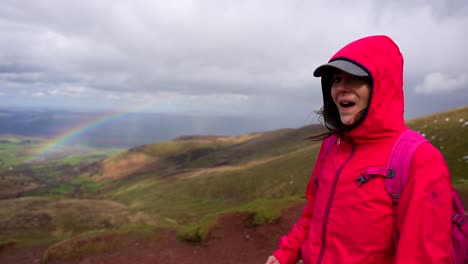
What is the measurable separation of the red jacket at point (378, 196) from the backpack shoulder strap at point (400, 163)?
0.05 m

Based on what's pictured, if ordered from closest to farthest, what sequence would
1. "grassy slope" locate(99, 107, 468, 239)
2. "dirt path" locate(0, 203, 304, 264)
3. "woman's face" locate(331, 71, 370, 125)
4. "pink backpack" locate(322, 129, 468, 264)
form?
"pink backpack" locate(322, 129, 468, 264), "woman's face" locate(331, 71, 370, 125), "dirt path" locate(0, 203, 304, 264), "grassy slope" locate(99, 107, 468, 239)

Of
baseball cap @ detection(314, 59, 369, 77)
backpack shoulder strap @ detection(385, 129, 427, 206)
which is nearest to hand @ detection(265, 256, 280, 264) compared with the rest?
backpack shoulder strap @ detection(385, 129, 427, 206)

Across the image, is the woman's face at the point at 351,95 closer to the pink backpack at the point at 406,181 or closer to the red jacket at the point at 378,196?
the red jacket at the point at 378,196

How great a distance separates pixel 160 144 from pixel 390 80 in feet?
654

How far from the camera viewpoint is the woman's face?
3154 mm

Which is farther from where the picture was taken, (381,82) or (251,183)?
(251,183)

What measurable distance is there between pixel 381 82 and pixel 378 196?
1.19m

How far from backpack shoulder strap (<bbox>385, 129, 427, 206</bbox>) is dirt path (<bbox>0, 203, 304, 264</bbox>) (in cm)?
1368

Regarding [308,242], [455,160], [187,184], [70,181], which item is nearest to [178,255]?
[308,242]

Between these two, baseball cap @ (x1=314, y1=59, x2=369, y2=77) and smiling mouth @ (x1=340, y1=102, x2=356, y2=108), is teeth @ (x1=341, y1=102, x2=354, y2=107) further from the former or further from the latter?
baseball cap @ (x1=314, y1=59, x2=369, y2=77)

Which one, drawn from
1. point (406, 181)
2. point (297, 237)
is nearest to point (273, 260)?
point (297, 237)

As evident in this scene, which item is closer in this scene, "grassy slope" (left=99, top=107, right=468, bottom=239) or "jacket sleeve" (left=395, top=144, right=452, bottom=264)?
"jacket sleeve" (left=395, top=144, right=452, bottom=264)

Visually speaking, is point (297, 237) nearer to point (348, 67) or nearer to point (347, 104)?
point (347, 104)

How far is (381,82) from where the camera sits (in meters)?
3.03
